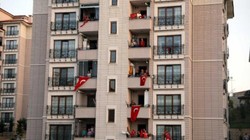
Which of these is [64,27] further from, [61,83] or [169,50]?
[169,50]

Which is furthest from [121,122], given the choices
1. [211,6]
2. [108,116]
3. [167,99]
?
[211,6]

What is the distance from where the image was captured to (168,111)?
42.7m

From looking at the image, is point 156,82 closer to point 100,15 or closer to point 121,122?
point 121,122

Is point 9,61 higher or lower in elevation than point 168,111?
higher

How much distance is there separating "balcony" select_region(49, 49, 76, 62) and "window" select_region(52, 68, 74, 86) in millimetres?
950

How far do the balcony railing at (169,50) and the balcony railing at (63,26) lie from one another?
8405mm

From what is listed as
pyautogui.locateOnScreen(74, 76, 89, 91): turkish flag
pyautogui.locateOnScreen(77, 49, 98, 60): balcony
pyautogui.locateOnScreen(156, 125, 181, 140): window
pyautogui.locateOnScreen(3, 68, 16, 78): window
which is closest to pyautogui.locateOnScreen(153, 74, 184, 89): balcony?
pyautogui.locateOnScreen(156, 125, 181, 140): window

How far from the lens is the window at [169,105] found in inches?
1673

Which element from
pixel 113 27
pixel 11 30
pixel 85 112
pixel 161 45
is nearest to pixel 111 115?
pixel 85 112

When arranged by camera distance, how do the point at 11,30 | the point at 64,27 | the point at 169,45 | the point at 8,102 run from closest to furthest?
the point at 169,45 < the point at 64,27 < the point at 8,102 < the point at 11,30

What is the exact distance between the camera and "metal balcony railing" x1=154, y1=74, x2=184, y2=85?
42.9 m

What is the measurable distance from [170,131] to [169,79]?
15.2ft

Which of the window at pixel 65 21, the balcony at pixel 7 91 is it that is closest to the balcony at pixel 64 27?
the window at pixel 65 21

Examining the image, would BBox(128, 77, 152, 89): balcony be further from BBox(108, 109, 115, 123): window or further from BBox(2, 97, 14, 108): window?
BBox(2, 97, 14, 108): window
